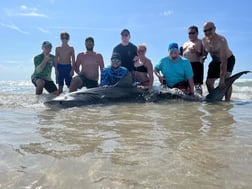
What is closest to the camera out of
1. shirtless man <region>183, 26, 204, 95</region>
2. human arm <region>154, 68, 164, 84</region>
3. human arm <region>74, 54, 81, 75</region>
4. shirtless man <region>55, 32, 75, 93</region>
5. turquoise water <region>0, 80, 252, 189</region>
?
turquoise water <region>0, 80, 252, 189</region>

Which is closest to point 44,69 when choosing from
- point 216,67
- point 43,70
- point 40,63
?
point 43,70

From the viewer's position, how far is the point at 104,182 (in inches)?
95.9

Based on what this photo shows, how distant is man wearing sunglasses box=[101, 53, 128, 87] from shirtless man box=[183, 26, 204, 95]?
2.33 metres

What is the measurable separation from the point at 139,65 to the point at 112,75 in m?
1.35

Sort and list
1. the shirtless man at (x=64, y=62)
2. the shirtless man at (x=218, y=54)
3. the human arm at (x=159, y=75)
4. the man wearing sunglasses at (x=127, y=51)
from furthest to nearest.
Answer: the shirtless man at (x=64, y=62) < the man wearing sunglasses at (x=127, y=51) < the human arm at (x=159, y=75) < the shirtless man at (x=218, y=54)

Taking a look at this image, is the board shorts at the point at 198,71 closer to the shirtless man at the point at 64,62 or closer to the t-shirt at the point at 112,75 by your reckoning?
the t-shirt at the point at 112,75

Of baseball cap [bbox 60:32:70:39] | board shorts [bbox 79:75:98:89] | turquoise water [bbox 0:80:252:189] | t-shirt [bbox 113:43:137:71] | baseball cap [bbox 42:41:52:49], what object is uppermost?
baseball cap [bbox 60:32:70:39]

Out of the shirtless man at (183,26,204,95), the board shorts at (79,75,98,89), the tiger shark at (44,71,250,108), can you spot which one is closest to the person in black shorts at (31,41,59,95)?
the board shorts at (79,75,98,89)

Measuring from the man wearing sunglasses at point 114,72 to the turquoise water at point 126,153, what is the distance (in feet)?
11.8

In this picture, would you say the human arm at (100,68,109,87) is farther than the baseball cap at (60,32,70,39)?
No

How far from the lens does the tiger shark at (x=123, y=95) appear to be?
7.66 m

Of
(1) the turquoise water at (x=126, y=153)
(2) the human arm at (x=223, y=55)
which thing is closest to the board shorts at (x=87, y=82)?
(2) the human arm at (x=223, y=55)

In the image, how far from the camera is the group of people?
9.15 metres

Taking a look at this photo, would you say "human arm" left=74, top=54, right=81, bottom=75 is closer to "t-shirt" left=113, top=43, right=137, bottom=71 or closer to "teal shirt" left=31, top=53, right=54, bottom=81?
"teal shirt" left=31, top=53, right=54, bottom=81
